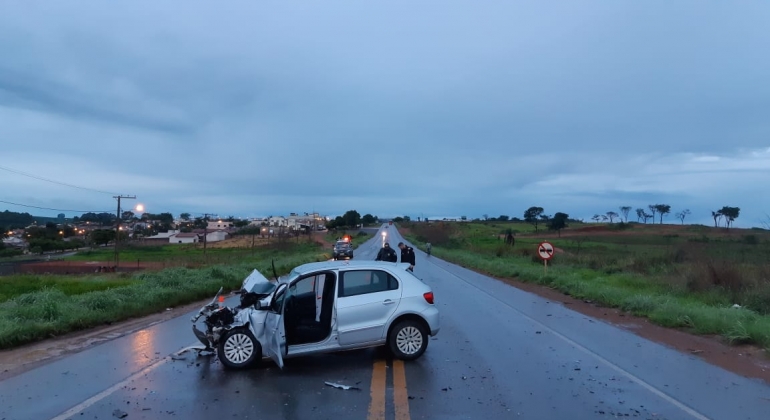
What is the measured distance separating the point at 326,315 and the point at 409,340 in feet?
4.61

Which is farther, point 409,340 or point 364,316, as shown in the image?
point 409,340

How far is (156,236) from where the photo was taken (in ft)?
330

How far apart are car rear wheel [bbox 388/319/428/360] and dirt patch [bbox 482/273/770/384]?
4815mm

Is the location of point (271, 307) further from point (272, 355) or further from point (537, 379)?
point (537, 379)

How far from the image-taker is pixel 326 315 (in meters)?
9.52

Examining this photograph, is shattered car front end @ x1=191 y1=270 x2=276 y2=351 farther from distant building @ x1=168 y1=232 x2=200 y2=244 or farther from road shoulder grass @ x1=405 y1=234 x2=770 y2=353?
distant building @ x1=168 y1=232 x2=200 y2=244

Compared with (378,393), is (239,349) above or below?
above

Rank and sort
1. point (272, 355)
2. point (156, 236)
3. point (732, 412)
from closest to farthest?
point (732, 412)
point (272, 355)
point (156, 236)

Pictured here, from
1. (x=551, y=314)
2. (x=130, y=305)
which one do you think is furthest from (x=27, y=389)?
(x=551, y=314)

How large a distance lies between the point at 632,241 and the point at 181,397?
60.6 meters

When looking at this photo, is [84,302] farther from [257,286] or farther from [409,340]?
[409,340]

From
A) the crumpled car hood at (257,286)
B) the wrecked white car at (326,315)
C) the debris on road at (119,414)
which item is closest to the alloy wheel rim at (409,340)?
the wrecked white car at (326,315)

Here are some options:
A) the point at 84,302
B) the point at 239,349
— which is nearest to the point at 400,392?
the point at 239,349

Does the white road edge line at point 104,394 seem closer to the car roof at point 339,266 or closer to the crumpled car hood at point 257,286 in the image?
the crumpled car hood at point 257,286
